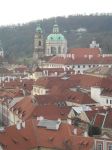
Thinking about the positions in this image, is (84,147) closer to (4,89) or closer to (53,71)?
(4,89)

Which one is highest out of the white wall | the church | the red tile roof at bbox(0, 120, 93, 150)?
the red tile roof at bbox(0, 120, 93, 150)

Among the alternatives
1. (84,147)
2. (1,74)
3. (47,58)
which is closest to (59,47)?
(47,58)

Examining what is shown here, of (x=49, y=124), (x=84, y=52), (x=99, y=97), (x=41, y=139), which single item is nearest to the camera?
(x=41, y=139)

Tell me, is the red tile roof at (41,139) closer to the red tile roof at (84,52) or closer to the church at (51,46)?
the red tile roof at (84,52)

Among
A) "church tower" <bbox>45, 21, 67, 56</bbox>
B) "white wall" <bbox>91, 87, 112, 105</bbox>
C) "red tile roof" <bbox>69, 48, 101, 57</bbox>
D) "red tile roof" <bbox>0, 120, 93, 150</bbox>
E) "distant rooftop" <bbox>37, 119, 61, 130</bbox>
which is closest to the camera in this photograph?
"red tile roof" <bbox>0, 120, 93, 150</bbox>

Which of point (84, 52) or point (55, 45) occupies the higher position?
point (84, 52)

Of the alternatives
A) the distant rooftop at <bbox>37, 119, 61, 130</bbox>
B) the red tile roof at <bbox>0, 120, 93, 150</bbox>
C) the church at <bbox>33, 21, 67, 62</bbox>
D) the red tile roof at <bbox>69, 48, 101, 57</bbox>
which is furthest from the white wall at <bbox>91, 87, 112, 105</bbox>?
the church at <bbox>33, 21, 67, 62</bbox>

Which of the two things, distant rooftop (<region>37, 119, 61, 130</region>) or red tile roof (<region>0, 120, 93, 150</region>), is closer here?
red tile roof (<region>0, 120, 93, 150</region>)

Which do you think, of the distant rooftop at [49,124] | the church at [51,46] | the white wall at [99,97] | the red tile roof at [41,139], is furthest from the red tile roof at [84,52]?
the red tile roof at [41,139]

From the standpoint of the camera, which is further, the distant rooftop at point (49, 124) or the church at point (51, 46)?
the church at point (51, 46)

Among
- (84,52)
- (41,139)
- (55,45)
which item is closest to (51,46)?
(55,45)

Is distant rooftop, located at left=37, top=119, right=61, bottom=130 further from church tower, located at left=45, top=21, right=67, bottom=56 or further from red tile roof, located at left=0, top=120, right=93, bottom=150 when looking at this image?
Result: church tower, located at left=45, top=21, right=67, bottom=56

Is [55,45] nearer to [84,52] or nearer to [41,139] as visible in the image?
[84,52]
